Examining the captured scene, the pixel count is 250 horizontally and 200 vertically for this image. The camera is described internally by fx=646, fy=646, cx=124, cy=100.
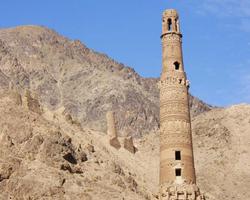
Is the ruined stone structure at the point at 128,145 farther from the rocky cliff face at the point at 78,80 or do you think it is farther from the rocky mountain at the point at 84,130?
the rocky cliff face at the point at 78,80

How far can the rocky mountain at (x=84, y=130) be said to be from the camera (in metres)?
47.8

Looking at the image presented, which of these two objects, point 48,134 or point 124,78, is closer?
point 48,134

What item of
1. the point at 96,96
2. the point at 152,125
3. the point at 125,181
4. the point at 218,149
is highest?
the point at 96,96

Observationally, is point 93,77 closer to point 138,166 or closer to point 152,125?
point 152,125

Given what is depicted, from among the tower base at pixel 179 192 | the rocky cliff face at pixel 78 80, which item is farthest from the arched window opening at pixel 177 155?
the rocky cliff face at pixel 78 80

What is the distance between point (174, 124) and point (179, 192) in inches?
146

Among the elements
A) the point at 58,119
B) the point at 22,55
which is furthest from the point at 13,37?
the point at 58,119

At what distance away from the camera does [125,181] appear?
5575cm

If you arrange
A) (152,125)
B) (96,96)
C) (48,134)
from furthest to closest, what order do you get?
1. (96,96)
2. (152,125)
3. (48,134)

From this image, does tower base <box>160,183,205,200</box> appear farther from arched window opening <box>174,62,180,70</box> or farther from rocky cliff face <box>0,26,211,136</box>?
rocky cliff face <box>0,26,211,136</box>

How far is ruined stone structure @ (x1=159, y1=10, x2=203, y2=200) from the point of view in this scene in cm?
3238

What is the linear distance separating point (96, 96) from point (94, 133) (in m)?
56.1

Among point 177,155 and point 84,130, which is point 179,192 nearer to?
point 177,155

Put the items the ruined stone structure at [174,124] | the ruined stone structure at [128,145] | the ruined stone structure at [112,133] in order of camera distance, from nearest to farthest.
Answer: the ruined stone structure at [174,124]
the ruined stone structure at [112,133]
the ruined stone structure at [128,145]
